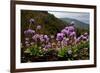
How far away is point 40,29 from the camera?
2045 mm

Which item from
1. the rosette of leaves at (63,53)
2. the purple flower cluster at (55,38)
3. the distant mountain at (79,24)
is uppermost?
the distant mountain at (79,24)

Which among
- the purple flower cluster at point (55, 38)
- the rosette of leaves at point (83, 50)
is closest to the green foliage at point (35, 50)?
the purple flower cluster at point (55, 38)

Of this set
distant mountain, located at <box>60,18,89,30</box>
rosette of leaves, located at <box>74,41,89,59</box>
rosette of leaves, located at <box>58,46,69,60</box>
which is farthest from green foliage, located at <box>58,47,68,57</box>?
distant mountain, located at <box>60,18,89,30</box>

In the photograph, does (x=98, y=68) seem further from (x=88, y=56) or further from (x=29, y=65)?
(x=29, y=65)

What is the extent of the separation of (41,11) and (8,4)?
1.15 ft

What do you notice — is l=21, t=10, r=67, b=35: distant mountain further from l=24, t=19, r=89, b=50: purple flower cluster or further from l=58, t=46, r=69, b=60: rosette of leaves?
l=58, t=46, r=69, b=60: rosette of leaves

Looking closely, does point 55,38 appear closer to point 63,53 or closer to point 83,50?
point 63,53

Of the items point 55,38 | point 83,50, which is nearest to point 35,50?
point 55,38

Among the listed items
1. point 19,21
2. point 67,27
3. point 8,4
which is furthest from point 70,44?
point 8,4

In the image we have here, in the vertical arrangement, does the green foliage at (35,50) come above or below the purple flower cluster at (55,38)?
below

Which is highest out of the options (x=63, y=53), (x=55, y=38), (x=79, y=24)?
(x=79, y=24)

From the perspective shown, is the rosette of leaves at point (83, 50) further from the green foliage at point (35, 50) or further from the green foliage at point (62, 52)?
the green foliage at point (35, 50)

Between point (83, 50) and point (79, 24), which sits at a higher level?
point (79, 24)

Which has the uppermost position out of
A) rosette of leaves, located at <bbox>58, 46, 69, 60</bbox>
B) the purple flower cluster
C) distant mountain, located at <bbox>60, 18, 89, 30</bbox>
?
distant mountain, located at <bbox>60, 18, 89, 30</bbox>
